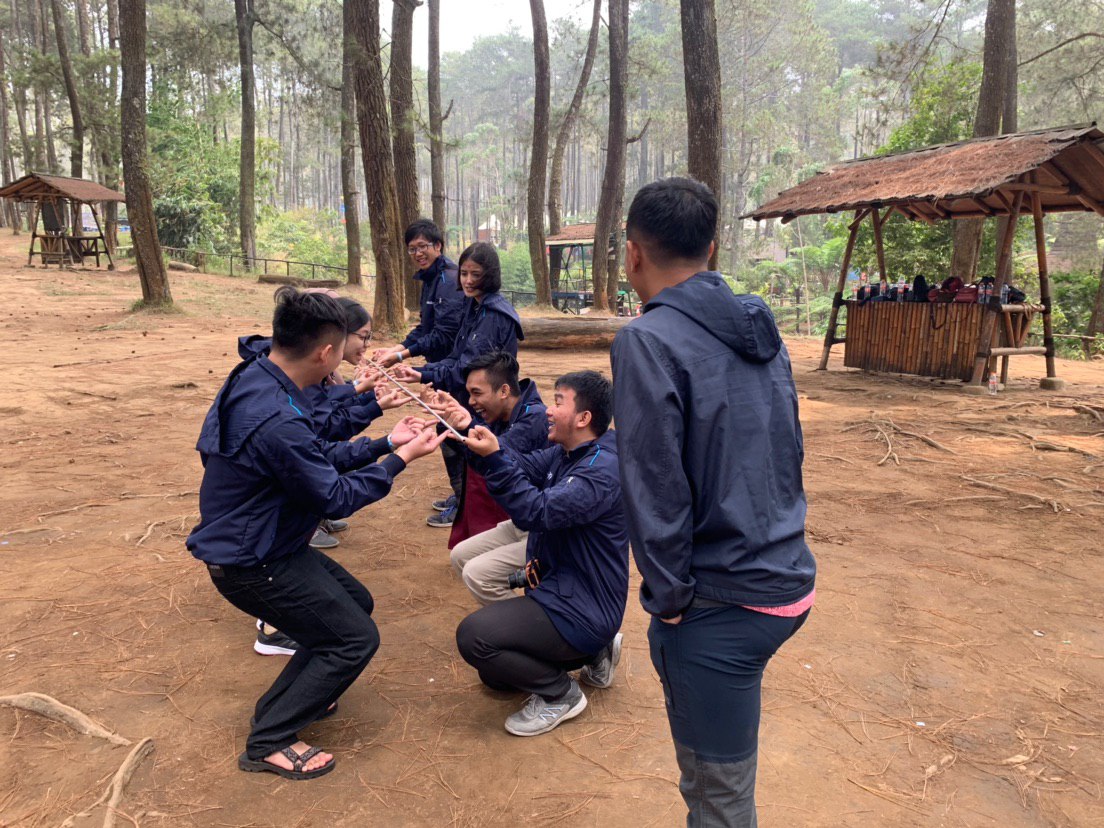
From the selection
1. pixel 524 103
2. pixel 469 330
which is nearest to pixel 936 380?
pixel 469 330

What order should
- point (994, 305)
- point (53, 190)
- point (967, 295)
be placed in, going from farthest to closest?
1. point (53, 190)
2. point (967, 295)
3. point (994, 305)

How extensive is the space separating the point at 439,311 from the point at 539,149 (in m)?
15.3

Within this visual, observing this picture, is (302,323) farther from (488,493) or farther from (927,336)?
(927,336)

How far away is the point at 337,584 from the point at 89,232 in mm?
30035

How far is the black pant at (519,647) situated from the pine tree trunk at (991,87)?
1318 centimetres

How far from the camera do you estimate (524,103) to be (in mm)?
77812

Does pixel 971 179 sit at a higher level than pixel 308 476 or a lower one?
higher

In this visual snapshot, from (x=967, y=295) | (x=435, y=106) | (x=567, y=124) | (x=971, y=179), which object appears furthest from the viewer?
(x=567, y=124)

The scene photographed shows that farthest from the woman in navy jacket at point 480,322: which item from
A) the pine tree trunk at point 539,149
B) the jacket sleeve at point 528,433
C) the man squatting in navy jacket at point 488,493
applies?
the pine tree trunk at point 539,149

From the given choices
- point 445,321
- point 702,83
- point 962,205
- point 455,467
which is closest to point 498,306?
point 445,321

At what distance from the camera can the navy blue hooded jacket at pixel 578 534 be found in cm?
281

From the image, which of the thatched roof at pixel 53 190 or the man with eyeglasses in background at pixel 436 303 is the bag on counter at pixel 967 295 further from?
the thatched roof at pixel 53 190

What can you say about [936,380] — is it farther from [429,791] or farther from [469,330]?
[429,791]

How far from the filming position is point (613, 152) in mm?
18703
